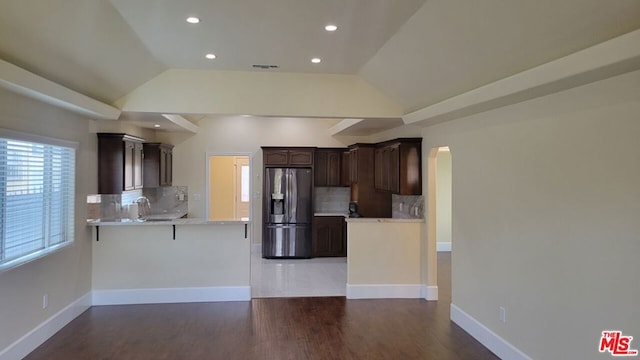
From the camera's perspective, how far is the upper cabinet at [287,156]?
8.34 meters

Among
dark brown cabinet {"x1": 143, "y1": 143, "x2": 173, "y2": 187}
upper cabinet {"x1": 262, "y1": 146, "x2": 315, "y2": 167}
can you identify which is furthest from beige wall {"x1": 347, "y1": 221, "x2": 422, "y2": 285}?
dark brown cabinet {"x1": 143, "y1": 143, "x2": 173, "y2": 187}

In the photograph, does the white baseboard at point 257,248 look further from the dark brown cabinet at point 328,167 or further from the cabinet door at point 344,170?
the cabinet door at point 344,170

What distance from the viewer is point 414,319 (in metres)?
4.92

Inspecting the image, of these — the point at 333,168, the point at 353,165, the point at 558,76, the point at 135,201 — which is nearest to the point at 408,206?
the point at 353,165

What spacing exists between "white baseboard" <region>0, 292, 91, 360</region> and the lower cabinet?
429cm

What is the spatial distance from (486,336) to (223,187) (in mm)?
7721

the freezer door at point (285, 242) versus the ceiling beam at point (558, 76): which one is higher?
the ceiling beam at point (558, 76)

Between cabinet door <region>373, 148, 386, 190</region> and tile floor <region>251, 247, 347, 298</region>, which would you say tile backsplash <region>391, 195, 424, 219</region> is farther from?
tile floor <region>251, 247, 347, 298</region>

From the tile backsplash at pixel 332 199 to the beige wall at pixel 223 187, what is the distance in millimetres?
2801

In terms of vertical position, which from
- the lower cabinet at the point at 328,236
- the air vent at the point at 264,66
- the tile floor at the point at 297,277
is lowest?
the tile floor at the point at 297,277

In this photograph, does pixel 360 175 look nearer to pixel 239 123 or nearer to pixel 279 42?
pixel 239 123

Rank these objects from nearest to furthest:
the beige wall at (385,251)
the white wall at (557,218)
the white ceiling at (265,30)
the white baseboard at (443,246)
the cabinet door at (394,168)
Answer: the white wall at (557,218)
the white ceiling at (265,30)
the beige wall at (385,251)
the cabinet door at (394,168)
the white baseboard at (443,246)

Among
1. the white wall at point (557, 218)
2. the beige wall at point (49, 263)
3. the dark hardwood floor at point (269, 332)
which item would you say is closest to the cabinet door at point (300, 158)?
the dark hardwood floor at point (269, 332)

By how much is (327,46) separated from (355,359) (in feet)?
10.0
